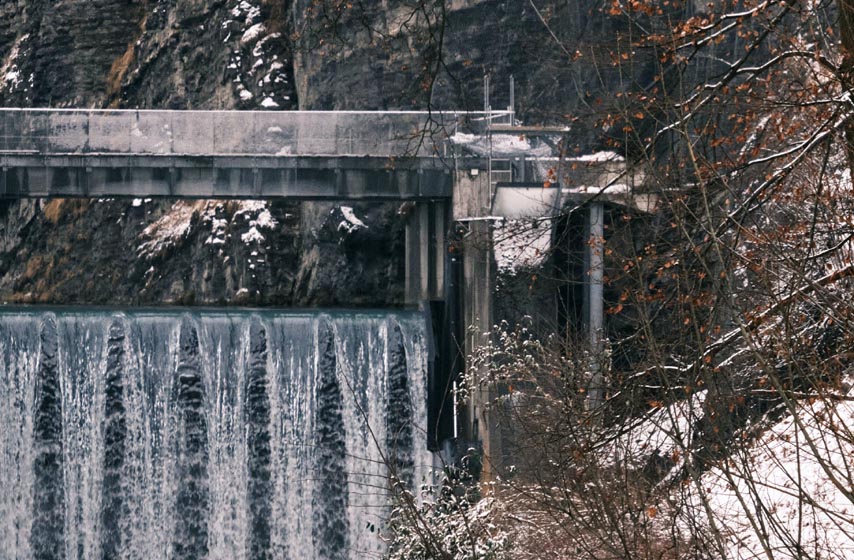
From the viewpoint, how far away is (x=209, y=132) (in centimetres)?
2292

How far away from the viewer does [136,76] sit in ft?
113

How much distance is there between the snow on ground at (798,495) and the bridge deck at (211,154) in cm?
1124

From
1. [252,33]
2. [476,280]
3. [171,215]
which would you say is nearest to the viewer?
[476,280]

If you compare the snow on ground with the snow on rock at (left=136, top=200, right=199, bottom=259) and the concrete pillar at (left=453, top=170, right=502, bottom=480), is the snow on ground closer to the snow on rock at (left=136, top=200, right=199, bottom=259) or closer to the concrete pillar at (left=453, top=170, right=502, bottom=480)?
the concrete pillar at (left=453, top=170, right=502, bottom=480)

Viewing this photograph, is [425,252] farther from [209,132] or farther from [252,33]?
[252,33]

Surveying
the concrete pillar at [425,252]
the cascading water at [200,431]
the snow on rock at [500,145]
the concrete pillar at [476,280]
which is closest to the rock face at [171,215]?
the concrete pillar at [425,252]

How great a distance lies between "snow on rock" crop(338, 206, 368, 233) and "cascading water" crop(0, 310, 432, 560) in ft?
21.1

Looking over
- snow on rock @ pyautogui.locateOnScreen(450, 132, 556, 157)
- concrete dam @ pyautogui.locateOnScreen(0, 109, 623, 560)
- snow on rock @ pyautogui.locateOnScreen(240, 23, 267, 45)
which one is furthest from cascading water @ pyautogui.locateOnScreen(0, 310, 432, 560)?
snow on rock @ pyautogui.locateOnScreen(240, 23, 267, 45)

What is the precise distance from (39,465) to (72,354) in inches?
71.5

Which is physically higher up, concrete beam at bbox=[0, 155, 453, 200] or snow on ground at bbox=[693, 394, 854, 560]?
concrete beam at bbox=[0, 155, 453, 200]

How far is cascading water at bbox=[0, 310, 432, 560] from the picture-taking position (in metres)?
Result: 23.4

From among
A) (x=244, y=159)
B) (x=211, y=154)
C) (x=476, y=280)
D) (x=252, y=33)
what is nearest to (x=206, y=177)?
(x=211, y=154)

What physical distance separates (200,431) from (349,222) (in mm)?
7525

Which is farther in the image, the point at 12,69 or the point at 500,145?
the point at 12,69
